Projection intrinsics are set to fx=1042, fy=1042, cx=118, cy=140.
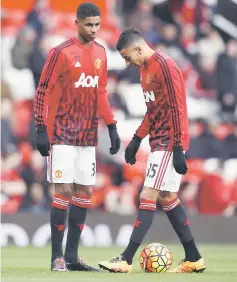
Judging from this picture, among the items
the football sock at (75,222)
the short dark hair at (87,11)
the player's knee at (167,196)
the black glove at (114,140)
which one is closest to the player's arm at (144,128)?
the black glove at (114,140)

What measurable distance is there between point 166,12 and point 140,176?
4.62m

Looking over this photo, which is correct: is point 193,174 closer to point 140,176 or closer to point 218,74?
point 140,176

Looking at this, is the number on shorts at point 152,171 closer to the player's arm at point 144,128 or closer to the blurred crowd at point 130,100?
the player's arm at point 144,128

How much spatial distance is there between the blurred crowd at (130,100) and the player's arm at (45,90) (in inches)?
233

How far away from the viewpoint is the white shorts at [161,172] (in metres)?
9.12

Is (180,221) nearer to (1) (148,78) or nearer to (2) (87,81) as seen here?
(1) (148,78)

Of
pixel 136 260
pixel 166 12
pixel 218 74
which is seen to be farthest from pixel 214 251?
pixel 166 12

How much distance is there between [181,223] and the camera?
9.38 meters

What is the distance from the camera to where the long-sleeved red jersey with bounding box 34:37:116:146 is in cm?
930

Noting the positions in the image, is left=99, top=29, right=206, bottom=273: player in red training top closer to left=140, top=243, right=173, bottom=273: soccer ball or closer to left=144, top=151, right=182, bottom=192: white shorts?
left=144, top=151, right=182, bottom=192: white shorts

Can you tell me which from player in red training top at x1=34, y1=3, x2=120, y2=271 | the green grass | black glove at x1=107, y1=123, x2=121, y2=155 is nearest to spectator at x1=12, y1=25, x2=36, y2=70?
the green grass

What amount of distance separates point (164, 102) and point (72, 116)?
2.93 feet

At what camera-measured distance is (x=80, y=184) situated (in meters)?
9.56

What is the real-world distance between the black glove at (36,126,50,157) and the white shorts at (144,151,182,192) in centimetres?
92
